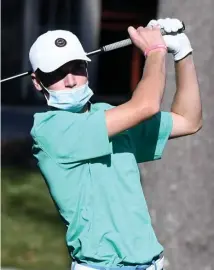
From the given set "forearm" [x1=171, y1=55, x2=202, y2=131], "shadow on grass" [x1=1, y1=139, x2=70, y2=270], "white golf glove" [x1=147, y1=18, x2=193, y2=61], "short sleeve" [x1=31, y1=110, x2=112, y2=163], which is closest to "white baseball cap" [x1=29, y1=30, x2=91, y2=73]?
"short sleeve" [x1=31, y1=110, x2=112, y2=163]

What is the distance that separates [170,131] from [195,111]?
160 mm

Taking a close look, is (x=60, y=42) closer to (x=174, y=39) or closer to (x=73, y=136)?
(x=73, y=136)

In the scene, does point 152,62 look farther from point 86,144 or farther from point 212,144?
point 212,144

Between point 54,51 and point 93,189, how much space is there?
0.56 meters

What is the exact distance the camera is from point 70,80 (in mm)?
4293

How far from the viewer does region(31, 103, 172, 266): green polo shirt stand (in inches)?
163

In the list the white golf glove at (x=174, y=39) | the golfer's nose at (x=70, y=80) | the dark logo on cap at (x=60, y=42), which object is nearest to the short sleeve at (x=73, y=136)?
the golfer's nose at (x=70, y=80)

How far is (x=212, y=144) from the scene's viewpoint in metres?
6.43

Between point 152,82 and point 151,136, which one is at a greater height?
point 152,82

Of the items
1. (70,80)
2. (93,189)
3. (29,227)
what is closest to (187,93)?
(70,80)

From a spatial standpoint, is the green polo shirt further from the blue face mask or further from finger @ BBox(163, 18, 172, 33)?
finger @ BBox(163, 18, 172, 33)

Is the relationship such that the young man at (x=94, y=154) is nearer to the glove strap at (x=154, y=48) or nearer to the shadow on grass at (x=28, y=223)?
the glove strap at (x=154, y=48)

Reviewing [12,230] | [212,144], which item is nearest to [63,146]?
[212,144]

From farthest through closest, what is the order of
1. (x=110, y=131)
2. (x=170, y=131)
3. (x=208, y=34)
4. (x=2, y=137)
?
(x=2, y=137), (x=208, y=34), (x=170, y=131), (x=110, y=131)
